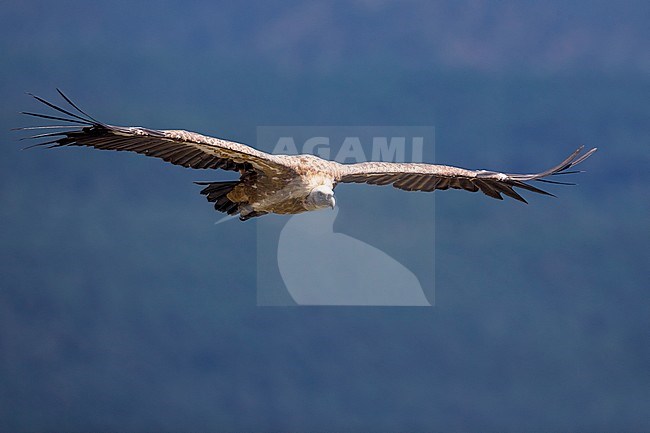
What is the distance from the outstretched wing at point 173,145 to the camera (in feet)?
16.2

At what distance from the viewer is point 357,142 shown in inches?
333

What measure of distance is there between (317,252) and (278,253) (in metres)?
0.33

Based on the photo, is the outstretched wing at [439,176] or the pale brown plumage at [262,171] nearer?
the pale brown plumage at [262,171]

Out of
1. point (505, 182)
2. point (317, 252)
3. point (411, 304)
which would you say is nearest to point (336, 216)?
point (317, 252)

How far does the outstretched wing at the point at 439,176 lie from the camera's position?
6105 millimetres

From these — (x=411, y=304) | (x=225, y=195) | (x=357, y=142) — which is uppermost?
(x=357, y=142)

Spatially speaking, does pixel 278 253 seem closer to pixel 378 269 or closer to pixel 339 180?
pixel 378 269

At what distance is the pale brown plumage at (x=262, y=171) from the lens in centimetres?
520

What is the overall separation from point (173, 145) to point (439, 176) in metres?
1.72

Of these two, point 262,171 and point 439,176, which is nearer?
point 262,171

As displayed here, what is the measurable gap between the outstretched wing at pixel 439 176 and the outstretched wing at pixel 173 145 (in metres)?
0.64

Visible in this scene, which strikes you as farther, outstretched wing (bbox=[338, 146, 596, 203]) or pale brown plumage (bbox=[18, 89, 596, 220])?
outstretched wing (bbox=[338, 146, 596, 203])

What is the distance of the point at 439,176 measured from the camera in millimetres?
6348

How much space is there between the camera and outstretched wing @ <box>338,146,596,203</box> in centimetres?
611
